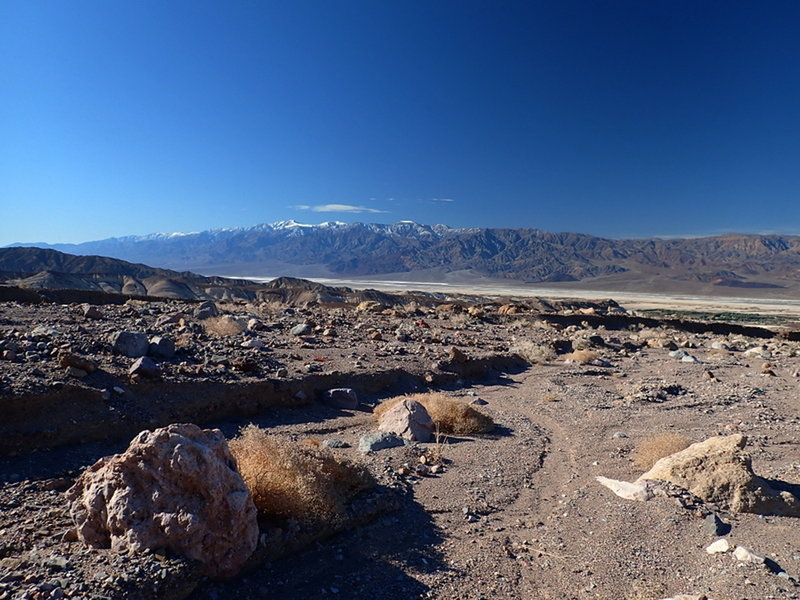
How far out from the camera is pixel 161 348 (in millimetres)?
8516

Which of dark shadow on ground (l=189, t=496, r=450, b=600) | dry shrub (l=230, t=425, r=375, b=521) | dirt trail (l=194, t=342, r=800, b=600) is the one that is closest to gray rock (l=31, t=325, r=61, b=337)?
dirt trail (l=194, t=342, r=800, b=600)

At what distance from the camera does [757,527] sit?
454 centimetres

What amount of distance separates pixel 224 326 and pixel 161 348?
3666 mm

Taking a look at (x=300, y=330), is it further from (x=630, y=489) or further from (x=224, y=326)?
(x=630, y=489)

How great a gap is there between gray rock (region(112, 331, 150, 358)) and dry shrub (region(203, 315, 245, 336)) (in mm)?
3083

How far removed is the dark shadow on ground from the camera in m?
3.47

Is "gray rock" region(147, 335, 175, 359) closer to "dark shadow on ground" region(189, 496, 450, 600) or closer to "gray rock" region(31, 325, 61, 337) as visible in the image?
"gray rock" region(31, 325, 61, 337)

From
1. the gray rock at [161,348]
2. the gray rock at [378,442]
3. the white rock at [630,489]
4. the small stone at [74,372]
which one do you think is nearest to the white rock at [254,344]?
the gray rock at [161,348]

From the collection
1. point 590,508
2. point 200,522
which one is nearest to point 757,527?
point 590,508

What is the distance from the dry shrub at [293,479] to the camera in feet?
13.5

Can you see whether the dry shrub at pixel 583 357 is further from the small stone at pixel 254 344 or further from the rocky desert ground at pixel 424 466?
the small stone at pixel 254 344

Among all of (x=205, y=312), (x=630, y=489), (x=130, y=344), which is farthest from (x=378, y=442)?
(x=205, y=312)

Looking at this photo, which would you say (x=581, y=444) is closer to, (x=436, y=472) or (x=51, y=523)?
(x=436, y=472)

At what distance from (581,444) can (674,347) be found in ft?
39.5
